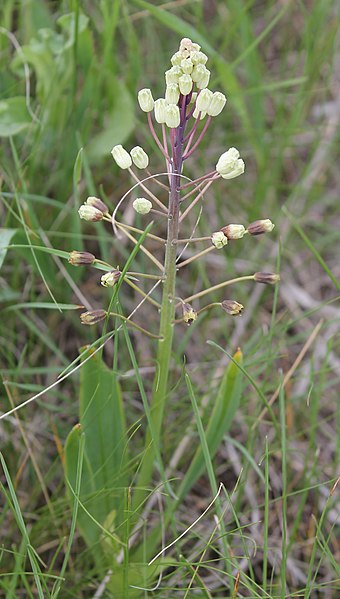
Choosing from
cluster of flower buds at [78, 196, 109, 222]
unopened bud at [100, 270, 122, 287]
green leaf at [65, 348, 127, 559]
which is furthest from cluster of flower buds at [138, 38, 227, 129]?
green leaf at [65, 348, 127, 559]

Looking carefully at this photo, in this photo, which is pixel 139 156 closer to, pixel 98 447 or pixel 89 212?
pixel 89 212

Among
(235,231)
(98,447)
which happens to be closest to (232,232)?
(235,231)

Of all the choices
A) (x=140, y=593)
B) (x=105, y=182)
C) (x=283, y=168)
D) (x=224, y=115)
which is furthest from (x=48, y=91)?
(x=140, y=593)

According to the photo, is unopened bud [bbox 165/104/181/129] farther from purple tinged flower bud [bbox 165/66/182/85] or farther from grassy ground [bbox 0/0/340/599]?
grassy ground [bbox 0/0/340/599]

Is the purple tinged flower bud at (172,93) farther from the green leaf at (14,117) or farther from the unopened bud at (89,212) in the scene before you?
the green leaf at (14,117)

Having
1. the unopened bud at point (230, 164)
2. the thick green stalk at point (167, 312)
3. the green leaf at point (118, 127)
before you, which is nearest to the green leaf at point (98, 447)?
the thick green stalk at point (167, 312)

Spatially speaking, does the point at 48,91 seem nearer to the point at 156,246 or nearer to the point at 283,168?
the point at 156,246
